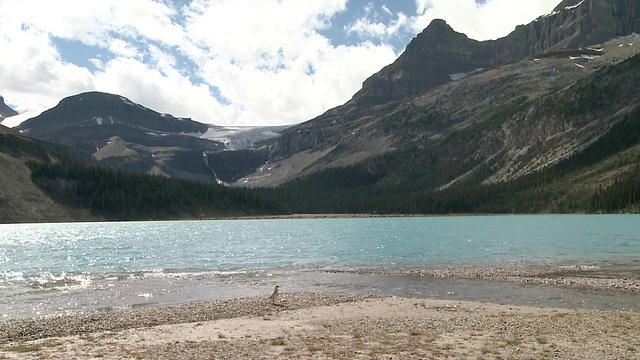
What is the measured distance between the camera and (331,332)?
26.6 metres

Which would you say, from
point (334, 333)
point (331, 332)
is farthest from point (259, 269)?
point (334, 333)

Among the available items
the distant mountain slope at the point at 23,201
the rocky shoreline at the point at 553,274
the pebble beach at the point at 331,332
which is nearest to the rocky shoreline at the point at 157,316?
the pebble beach at the point at 331,332

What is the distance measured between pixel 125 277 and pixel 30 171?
17531 centimetres

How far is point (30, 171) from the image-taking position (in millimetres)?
199000

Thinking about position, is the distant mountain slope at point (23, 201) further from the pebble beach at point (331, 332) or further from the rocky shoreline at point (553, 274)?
the pebble beach at point (331, 332)

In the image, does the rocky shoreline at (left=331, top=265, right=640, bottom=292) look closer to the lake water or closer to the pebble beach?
the lake water

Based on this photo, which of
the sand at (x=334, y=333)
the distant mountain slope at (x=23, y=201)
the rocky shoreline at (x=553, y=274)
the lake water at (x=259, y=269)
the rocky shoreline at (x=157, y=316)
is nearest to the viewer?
the sand at (x=334, y=333)

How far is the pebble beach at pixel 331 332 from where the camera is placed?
21781 mm

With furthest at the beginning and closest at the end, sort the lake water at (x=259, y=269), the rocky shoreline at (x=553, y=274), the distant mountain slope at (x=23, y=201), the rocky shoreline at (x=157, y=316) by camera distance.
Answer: the distant mountain slope at (x=23, y=201) < the rocky shoreline at (x=553, y=274) < the lake water at (x=259, y=269) < the rocky shoreline at (x=157, y=316)

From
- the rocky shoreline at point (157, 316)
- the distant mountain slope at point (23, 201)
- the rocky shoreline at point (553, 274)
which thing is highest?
the distant mountain slope at point (23, 201)

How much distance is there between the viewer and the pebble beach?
71.5 feet

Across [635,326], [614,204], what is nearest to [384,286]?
[635,326]

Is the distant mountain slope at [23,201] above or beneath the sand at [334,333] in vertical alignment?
above

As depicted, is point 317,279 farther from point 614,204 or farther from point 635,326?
point 614,204
